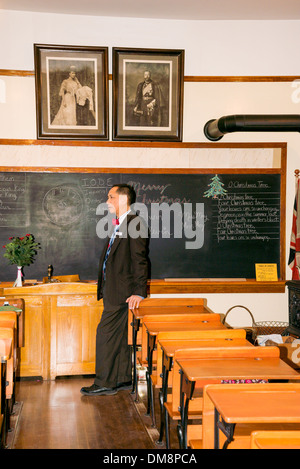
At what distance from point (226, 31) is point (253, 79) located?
0.66m

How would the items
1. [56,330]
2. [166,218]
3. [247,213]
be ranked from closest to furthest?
[56,330], [166,218], [247,213]

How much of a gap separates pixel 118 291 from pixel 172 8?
3270 millimetres

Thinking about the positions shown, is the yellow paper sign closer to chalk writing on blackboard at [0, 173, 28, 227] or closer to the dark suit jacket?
the dark suit jacket

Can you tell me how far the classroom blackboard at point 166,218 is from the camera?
19.3 feet

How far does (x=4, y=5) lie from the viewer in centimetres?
557

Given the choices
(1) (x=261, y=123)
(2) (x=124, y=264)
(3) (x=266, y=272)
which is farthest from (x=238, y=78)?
(2) (x=124, y=264)

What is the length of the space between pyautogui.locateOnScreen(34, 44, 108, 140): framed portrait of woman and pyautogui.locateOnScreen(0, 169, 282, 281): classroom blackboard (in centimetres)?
50

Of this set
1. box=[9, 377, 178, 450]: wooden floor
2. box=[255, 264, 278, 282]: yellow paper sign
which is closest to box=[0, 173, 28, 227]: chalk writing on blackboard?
box=[9, 377, 178, 450]: wooden floor

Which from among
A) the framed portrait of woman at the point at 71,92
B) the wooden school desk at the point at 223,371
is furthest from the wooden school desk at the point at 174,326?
the framed portrait of woman at the point at 71,92

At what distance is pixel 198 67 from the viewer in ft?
19.8

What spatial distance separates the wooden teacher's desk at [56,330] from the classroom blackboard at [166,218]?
822 millimetres

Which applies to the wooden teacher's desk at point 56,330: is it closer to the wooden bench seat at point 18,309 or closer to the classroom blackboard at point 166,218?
the wooden bench seat at point 18,309

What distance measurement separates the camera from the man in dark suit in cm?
457
